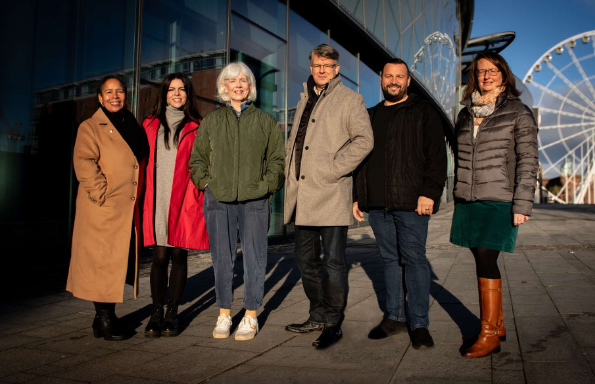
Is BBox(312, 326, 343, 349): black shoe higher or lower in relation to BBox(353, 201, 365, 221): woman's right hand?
lower

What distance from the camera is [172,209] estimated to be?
361cm

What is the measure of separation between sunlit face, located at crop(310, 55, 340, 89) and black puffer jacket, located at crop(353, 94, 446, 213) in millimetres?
529

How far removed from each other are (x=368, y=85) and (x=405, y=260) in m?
12.1

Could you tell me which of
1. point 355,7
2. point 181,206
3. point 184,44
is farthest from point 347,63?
point 181,206

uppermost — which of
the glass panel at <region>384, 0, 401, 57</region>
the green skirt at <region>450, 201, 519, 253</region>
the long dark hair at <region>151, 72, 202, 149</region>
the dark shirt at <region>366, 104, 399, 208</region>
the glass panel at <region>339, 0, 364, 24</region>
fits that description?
the glass panel at <region>384, 0, 401, 57</region>

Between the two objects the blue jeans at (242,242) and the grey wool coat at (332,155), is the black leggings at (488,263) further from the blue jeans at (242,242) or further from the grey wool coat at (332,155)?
the blue jeans at (242,242)

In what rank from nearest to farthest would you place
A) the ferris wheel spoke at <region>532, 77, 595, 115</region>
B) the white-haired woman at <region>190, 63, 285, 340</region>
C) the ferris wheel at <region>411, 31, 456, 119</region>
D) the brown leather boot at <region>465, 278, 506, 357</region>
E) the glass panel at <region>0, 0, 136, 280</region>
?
the brown leather boot at <region>465, 278, 506, 357</region> < the white-haired woman at <region>190, 63, 285, 340</region> < the glass panel at <region>0, 0, 136, 280</region> < the ferris wheel at <region>411, 31, 456, 119</region> < the ferris wheel spoke at <region>532, 77, 595, 115</region>

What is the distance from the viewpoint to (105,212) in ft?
11.5

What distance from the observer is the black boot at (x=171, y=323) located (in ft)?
11.6

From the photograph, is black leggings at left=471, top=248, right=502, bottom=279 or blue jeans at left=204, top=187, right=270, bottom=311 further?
blue jeans at left=204, top=187, right=270, bottom=311

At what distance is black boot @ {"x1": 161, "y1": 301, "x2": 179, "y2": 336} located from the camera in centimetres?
352

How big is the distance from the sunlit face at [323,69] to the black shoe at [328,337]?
167cm

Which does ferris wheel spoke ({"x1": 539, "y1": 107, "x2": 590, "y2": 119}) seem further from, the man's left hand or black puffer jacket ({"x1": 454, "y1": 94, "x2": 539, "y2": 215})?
the man's left hand

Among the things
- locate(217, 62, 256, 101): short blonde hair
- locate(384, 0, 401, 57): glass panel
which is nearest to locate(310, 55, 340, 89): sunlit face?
locate(217, 62, 256, 101): short blonde hair
